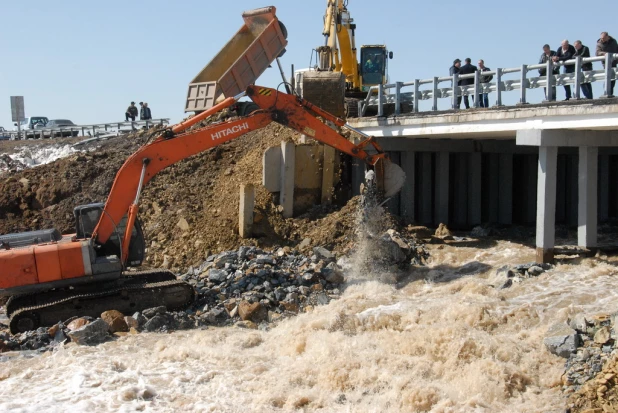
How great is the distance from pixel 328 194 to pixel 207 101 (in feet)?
15.1

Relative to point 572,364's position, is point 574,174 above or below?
above

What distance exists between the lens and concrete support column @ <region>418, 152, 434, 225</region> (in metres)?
21.8

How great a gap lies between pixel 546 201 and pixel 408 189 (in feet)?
18.8

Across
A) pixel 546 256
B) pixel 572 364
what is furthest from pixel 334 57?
pixel 572 364

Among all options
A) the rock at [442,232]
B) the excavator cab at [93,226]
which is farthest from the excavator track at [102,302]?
the rock at [442,232]

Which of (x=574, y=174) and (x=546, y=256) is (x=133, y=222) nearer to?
(x=546, y=256)

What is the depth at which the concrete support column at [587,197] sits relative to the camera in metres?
16.2

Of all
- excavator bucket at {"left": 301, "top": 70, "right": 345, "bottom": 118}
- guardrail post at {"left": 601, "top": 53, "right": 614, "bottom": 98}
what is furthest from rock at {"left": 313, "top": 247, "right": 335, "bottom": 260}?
guardrail post at {"left": 601, "top": 53, "right": 614, "bottom": 98}

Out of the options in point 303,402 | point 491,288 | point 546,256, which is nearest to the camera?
point 303,402

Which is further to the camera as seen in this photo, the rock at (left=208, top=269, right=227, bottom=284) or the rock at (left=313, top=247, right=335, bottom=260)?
the rock at (left=313, top=247, right=335, bottom=260)

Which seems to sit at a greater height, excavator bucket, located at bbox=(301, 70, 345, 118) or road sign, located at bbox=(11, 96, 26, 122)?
road sign, located at bbox=(11, 96, 26, 122)

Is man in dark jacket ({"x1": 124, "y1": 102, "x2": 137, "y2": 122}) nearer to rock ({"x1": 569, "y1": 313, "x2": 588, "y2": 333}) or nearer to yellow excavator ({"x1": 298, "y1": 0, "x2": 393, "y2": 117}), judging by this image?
yellow excavator ({"x1": 298, "y1": 0, "x2": 393, "y2": 117})

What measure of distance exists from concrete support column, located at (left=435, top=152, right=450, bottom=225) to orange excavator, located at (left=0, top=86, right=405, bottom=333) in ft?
25.0

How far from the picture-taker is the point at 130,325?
539 inches
